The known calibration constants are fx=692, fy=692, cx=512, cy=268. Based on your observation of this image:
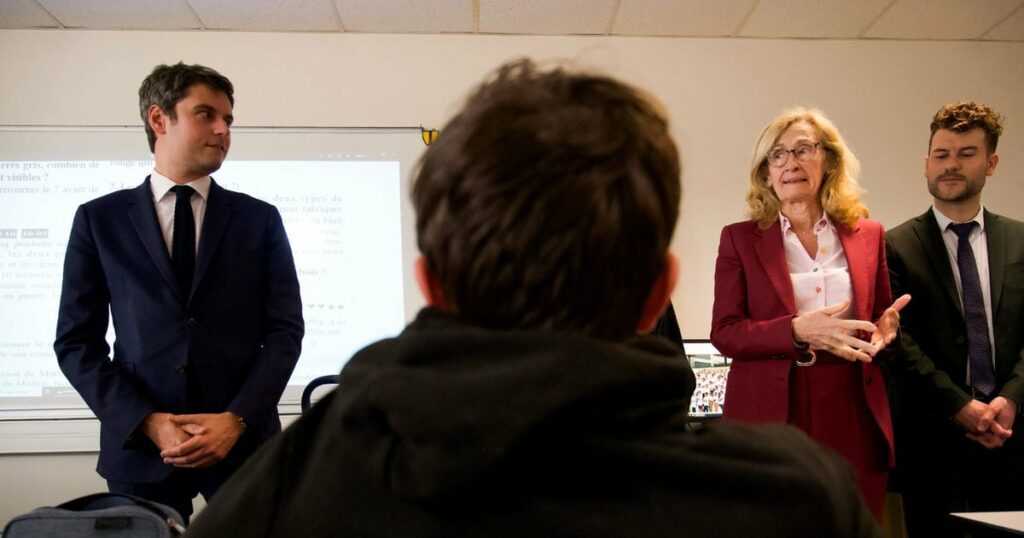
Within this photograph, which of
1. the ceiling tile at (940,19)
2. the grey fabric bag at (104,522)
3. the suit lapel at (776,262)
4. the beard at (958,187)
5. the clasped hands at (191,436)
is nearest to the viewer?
the grey fabric bag at (104,522)

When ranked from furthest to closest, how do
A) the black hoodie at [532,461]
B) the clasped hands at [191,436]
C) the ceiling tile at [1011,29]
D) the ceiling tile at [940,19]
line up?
the ceiling tile at [1011,29] < the ceiling tile at [940,19] < the clasped hands at [191,436] < the black hoodie at [532,461]

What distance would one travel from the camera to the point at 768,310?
1926mm

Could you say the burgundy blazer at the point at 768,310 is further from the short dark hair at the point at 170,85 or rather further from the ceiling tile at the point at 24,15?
the ceiling tile at the point at 24,15

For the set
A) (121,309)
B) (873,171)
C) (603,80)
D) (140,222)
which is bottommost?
(121,309)

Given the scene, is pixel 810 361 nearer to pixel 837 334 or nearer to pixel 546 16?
pixel 837 334

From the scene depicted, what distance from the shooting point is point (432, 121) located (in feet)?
12.4

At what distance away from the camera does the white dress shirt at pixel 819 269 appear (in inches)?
75.4

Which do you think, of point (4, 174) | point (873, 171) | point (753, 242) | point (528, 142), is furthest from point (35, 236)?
point (873, 171)

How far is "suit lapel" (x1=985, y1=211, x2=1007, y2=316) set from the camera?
2.33 m

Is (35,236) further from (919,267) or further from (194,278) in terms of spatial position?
(919,267)

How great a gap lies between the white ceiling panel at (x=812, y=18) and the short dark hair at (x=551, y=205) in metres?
3.49

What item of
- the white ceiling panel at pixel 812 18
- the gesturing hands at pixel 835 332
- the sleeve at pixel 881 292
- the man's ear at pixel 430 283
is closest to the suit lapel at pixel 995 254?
the sleeve at pixel 881 292

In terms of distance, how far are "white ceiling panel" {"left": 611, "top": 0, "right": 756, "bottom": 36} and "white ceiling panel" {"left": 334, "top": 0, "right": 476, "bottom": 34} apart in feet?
2.73

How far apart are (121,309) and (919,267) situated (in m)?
2.46
